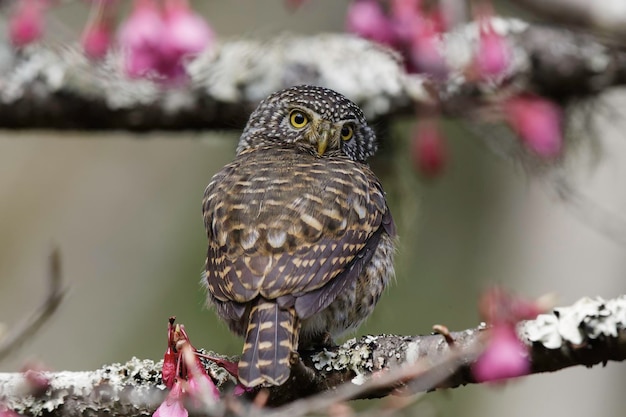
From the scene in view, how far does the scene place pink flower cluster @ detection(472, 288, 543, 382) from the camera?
2990 millimetres

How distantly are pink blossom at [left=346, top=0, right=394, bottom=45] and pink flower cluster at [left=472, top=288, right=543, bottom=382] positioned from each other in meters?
1.66

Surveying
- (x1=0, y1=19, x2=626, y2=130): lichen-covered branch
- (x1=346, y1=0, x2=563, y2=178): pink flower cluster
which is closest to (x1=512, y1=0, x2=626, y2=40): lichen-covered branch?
(x1=346, y1=0, x2=563, y2=178): pink flower cluster

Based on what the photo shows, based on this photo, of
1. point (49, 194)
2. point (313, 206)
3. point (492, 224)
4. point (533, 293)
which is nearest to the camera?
point (313, 206)

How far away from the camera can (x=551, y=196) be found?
18.0ft

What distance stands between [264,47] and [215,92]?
48 centimetres

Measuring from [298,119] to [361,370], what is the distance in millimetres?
1780

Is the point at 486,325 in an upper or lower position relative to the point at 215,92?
lower

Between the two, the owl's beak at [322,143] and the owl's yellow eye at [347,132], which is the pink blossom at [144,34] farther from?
the owl's yellow eye at [347,132]

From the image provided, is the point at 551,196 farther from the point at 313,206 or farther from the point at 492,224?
the point at 492,224

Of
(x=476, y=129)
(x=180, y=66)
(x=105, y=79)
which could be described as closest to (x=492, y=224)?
(x=476, y=129)

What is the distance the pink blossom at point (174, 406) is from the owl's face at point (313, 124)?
1.87 m

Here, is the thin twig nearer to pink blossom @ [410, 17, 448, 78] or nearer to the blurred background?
pink blossom @ [410, 17, 448, 78]

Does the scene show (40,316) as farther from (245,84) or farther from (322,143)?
(245,84)

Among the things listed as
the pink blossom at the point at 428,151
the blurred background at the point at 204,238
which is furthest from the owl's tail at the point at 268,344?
the blurred background at the point at 204,238
